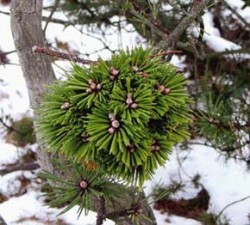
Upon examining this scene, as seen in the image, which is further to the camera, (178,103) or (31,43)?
(31,43)

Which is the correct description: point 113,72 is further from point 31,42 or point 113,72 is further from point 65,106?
point 31,42

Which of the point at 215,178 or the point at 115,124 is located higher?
the point at 115,124

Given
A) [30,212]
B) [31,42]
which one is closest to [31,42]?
[31,42]

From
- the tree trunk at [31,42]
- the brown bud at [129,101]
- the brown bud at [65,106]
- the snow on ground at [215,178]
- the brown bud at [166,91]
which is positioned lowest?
the snow on ground at [215,178]

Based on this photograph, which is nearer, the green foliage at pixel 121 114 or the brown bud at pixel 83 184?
the green foliage at pixel 121 114

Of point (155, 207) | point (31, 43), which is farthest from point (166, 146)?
point (155, 207)

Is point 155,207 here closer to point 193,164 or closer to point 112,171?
point 193,164

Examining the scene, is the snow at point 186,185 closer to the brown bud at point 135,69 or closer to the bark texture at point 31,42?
the bark texture at point 31,42

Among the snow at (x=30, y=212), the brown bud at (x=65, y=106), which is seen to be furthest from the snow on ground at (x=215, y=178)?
the brown bud at (x=65, y=106)

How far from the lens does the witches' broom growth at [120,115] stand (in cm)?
50

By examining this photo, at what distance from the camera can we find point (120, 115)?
1.63ft

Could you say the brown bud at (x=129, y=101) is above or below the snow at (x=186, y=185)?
above

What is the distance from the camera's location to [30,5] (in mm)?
907

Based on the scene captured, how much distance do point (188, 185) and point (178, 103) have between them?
2073 millimetres
